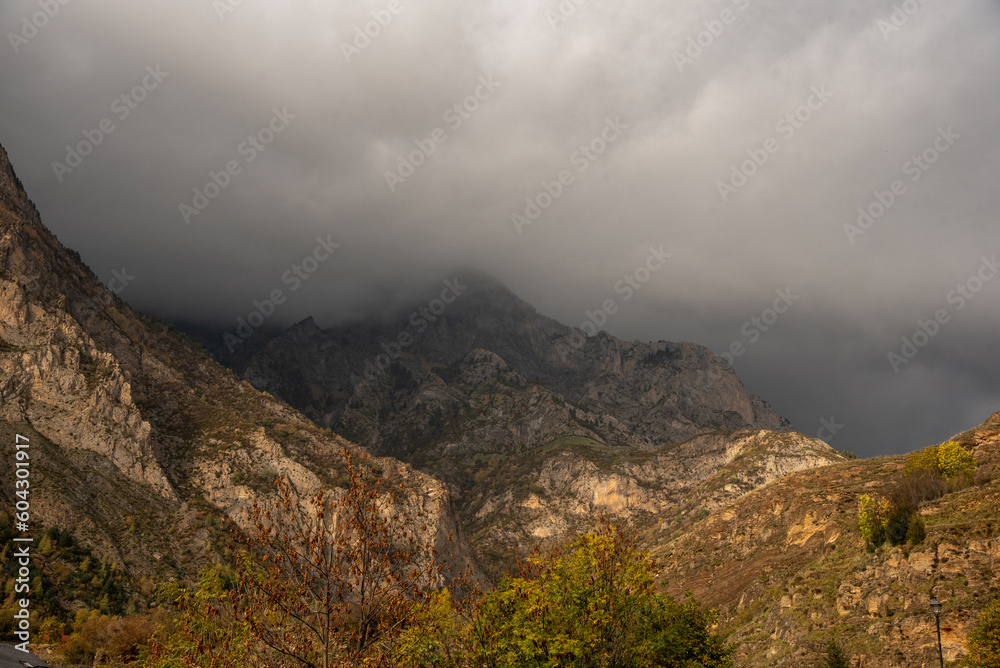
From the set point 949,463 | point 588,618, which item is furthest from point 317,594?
point 949,463

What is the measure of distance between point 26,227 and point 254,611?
157770 millimetres

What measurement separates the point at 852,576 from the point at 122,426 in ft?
428

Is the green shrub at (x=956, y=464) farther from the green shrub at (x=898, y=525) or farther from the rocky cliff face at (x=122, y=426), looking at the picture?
the rocky cliff face at (x=122, y=426)

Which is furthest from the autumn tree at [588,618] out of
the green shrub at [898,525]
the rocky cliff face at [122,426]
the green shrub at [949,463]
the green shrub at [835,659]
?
the rocky cliff face at [122,426]

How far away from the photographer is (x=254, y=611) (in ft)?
48.8

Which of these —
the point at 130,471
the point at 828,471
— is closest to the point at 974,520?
the point at 828,471

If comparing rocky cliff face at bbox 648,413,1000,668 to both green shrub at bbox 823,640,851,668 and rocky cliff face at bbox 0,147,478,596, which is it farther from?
rocky cliff face at bbox 0,147,478,596

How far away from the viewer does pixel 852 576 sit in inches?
1821

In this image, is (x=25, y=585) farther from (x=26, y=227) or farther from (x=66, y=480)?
(x=26, y=227)

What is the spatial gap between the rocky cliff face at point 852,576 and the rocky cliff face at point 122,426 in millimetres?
91427

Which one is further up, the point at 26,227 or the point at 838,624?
the point at 838,624

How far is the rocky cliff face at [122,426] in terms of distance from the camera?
Result: 3755 inches

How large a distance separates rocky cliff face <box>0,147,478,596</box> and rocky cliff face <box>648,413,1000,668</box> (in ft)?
300

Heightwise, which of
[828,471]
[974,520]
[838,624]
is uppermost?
[828,471]
